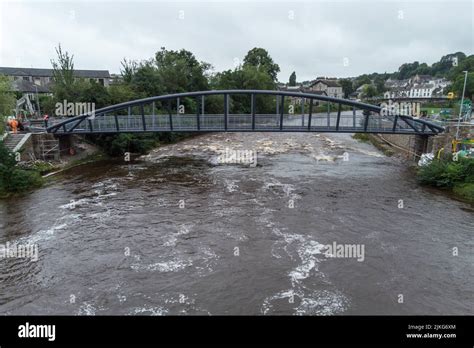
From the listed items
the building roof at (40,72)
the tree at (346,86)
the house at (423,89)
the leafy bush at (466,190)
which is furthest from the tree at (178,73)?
the tree at (346,86)

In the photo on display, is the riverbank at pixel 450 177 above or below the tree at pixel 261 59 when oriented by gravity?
below

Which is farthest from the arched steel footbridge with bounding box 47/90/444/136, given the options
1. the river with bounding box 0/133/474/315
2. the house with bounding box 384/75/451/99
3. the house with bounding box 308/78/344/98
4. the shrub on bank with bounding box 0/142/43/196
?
the house with bounding box 308/78/344/98

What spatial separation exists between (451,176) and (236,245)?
1802 centimetres

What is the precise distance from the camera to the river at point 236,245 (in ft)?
41.8

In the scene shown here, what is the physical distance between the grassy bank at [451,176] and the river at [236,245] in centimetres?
116

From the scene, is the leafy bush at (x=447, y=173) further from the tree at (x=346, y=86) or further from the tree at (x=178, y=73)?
the tree at (x=346, y=86)

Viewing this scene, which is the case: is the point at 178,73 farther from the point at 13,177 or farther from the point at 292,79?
the point at 292,79

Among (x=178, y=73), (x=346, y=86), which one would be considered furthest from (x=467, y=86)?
(x=346, y=86)

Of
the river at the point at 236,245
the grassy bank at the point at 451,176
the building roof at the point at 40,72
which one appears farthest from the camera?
the building roof at the point at 40,72

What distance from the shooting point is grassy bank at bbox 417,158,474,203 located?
82.3ft

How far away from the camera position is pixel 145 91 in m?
50.0
